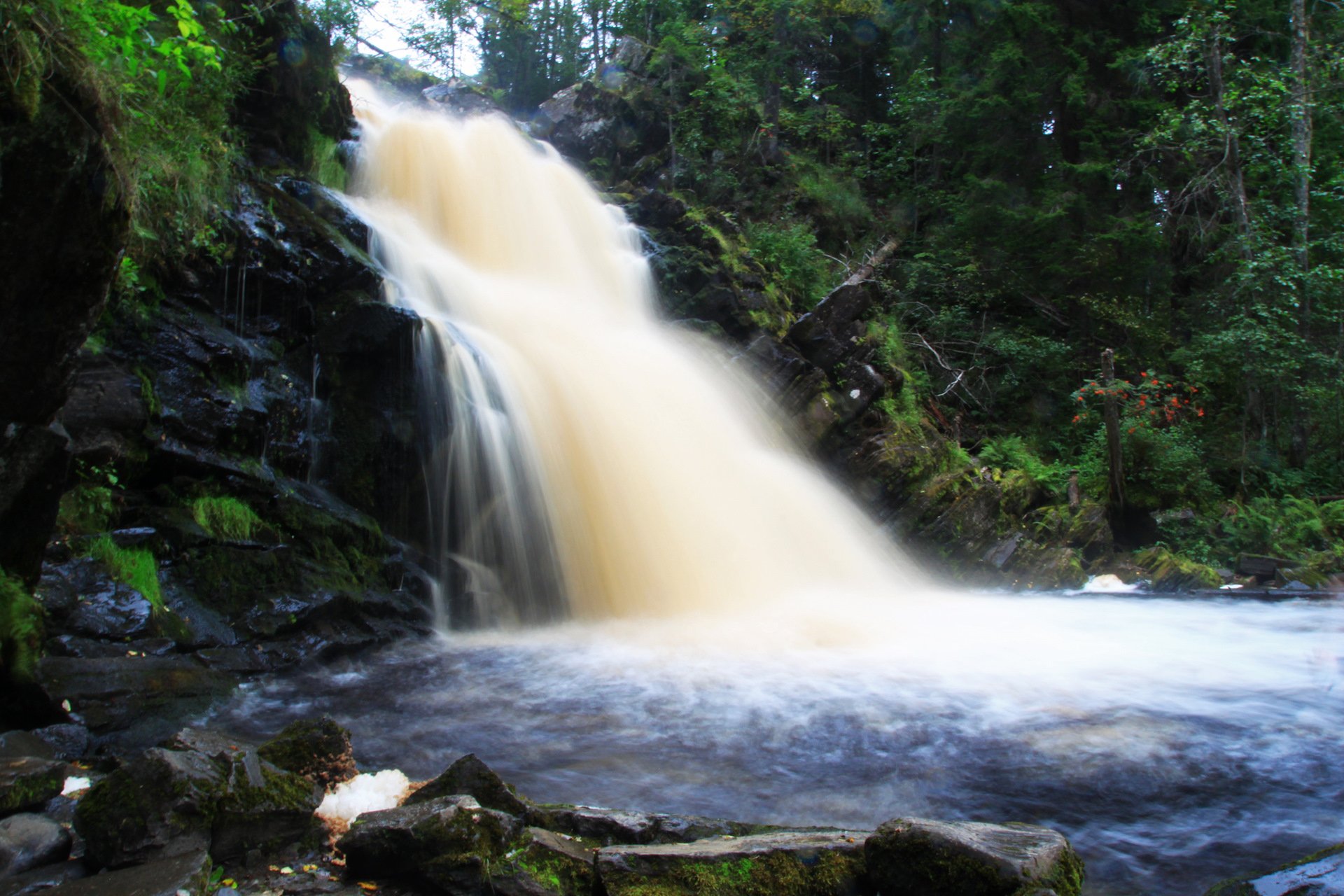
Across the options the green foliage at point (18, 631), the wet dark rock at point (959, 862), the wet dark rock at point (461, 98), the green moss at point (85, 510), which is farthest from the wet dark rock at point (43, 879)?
the wet dark rock at point (461, 98)

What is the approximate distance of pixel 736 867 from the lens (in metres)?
2.94

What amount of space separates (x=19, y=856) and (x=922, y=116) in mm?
22288

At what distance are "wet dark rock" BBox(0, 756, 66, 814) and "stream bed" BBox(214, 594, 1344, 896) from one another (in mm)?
1682

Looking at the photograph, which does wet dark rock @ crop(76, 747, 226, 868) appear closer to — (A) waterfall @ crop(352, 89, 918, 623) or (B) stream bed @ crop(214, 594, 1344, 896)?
(B) stream bed @ crop(214, 594, 1344, 896)

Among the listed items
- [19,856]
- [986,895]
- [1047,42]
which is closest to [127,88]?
[19,856]

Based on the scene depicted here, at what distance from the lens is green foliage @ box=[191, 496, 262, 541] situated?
7.12 metres

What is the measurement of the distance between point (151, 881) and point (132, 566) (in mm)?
4504

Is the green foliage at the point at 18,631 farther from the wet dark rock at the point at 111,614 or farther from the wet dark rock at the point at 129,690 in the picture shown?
the wet dark rock at the point at 111,614

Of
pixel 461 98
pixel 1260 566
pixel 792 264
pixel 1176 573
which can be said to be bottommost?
pixel 1176 573

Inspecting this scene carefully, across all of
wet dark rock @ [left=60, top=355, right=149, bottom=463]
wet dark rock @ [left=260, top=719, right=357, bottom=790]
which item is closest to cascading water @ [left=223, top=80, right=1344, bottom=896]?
wet dark rock @ [left=260, top=719, right=357, bottom=790]

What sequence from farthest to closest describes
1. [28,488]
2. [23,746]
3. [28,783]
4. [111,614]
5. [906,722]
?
1. [111,614]
2. [906,722]
3. [28,488]
4. [23,746]
5. [28,783]

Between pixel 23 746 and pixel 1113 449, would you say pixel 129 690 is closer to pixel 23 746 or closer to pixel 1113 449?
pixel 23 746

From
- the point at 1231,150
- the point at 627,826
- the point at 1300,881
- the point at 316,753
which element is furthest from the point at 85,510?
the point at 1231,150

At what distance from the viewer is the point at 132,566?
6.34 meters
